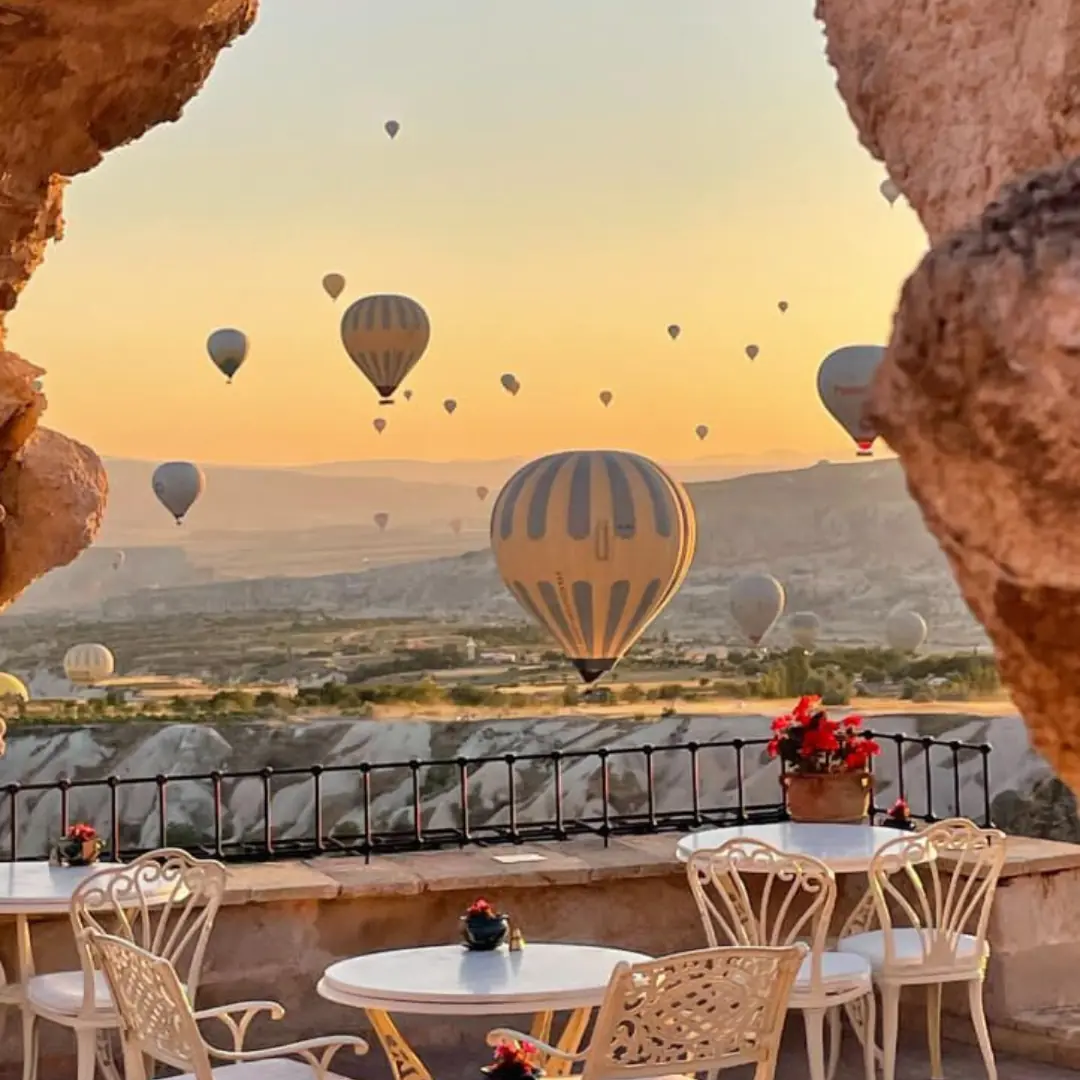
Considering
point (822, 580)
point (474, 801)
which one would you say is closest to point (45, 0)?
point (474, 801)

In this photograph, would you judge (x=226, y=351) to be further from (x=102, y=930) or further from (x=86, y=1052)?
(x=86, y=1052)

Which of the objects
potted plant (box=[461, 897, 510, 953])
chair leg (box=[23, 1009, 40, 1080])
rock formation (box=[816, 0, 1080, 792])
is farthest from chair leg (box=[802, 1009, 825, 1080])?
rock formation (box=[816, 0, 1080, 792])

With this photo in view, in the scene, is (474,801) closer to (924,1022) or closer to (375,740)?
(375,740)

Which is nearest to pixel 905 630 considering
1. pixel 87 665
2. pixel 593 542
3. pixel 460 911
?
pixel 593 542

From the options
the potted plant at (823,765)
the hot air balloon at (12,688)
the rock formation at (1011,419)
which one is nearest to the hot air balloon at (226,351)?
the hot air balloon at (12,688)

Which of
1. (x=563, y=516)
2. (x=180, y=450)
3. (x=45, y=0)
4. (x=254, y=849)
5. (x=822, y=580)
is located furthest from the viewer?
(x=822, y=580)

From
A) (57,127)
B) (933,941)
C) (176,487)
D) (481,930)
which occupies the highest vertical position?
(176,487)

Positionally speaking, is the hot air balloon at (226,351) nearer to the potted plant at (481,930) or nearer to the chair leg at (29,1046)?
the chair leg at (29,1046)
